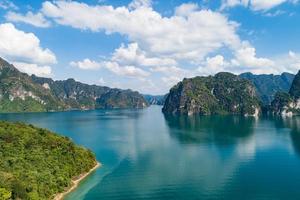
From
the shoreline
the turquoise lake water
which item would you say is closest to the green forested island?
the shoreline

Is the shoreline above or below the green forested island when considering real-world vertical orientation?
below

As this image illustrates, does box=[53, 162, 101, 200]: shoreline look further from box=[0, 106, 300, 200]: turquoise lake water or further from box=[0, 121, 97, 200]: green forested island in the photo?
box=[0, 106, 300, 200]: turquoise lake water

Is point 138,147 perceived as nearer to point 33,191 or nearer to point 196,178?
point 196,178

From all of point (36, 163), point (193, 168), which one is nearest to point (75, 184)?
point (36, 163)

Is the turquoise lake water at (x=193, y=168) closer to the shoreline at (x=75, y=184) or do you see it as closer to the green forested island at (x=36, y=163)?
the shoreline at (x=75, y=184)

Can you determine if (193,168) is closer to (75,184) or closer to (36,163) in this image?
(75,184)

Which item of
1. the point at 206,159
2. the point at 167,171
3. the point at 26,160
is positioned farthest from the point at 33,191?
the point at 206,159

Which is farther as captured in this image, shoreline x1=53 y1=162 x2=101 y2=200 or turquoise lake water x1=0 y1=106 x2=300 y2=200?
turquoise lake water x1=0 y1=106 x2=300 y2=200

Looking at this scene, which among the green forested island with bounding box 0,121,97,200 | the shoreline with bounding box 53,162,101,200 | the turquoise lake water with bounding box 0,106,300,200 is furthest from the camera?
the turquoise lake water with bounding box 0,106,300,200
